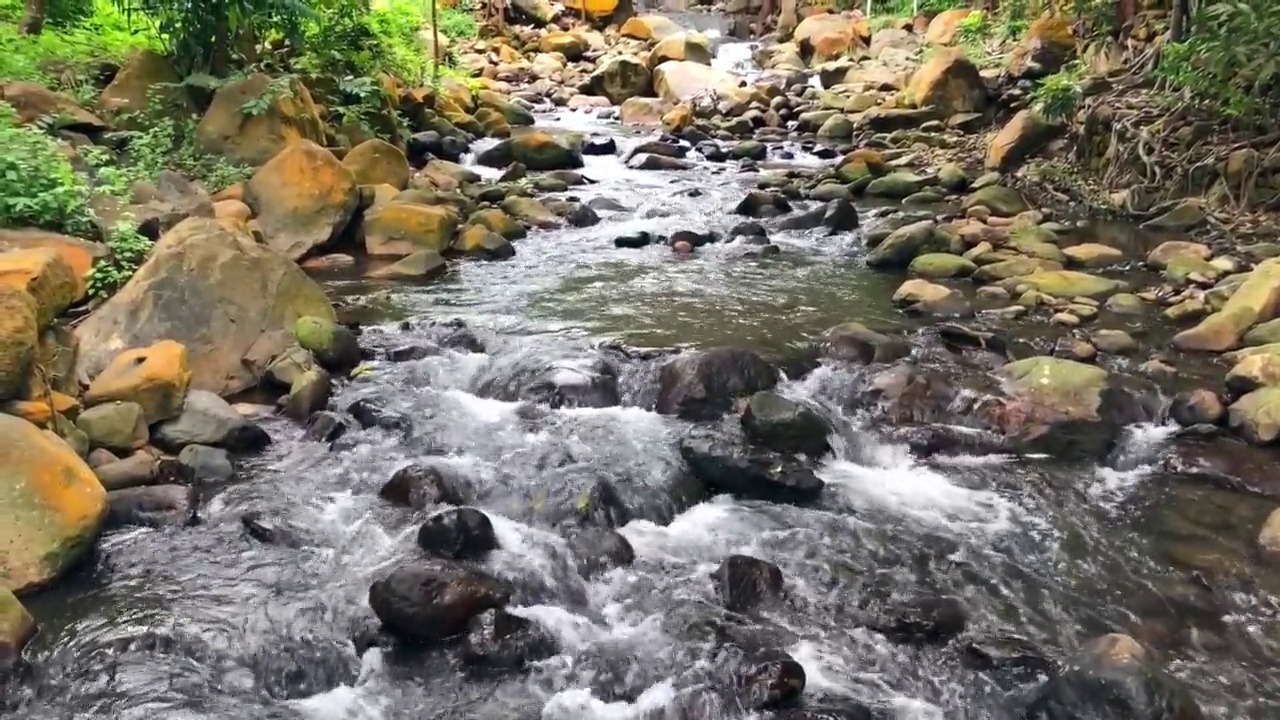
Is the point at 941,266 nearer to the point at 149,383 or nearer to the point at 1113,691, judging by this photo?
the point at 1113,691

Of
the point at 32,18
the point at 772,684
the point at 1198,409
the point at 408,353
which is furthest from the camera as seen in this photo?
the point at 32,18

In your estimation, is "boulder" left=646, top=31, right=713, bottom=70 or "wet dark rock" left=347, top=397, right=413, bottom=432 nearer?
"wet dark rock" left=347, top=397, right=413, bottom=432

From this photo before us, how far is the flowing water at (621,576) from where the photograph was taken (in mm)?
4195

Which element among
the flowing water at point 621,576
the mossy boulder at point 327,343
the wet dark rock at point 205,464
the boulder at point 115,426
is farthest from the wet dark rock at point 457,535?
the mossy boulder at point 327,343

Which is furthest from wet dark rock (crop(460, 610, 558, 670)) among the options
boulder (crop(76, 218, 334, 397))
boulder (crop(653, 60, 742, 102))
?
boulder (crop(653, 60, 742, 102))

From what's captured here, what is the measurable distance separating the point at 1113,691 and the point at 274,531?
13.0 feet

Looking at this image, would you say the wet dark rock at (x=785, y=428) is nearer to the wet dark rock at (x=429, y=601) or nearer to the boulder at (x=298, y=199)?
the wet dark rock at (x=429, y=601)

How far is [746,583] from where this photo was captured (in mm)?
4871

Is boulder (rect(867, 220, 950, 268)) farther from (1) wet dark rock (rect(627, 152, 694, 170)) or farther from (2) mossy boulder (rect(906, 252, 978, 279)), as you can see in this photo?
(1) wet dark rock (rect(627, 152, 694, 170))

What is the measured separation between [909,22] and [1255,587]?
22506 mm

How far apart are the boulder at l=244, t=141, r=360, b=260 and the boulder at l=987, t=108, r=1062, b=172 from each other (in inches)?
346

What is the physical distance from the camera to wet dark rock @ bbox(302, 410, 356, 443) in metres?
6.32

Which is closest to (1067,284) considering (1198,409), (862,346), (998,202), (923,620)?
(862,346)

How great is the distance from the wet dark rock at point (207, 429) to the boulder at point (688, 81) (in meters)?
16.1
